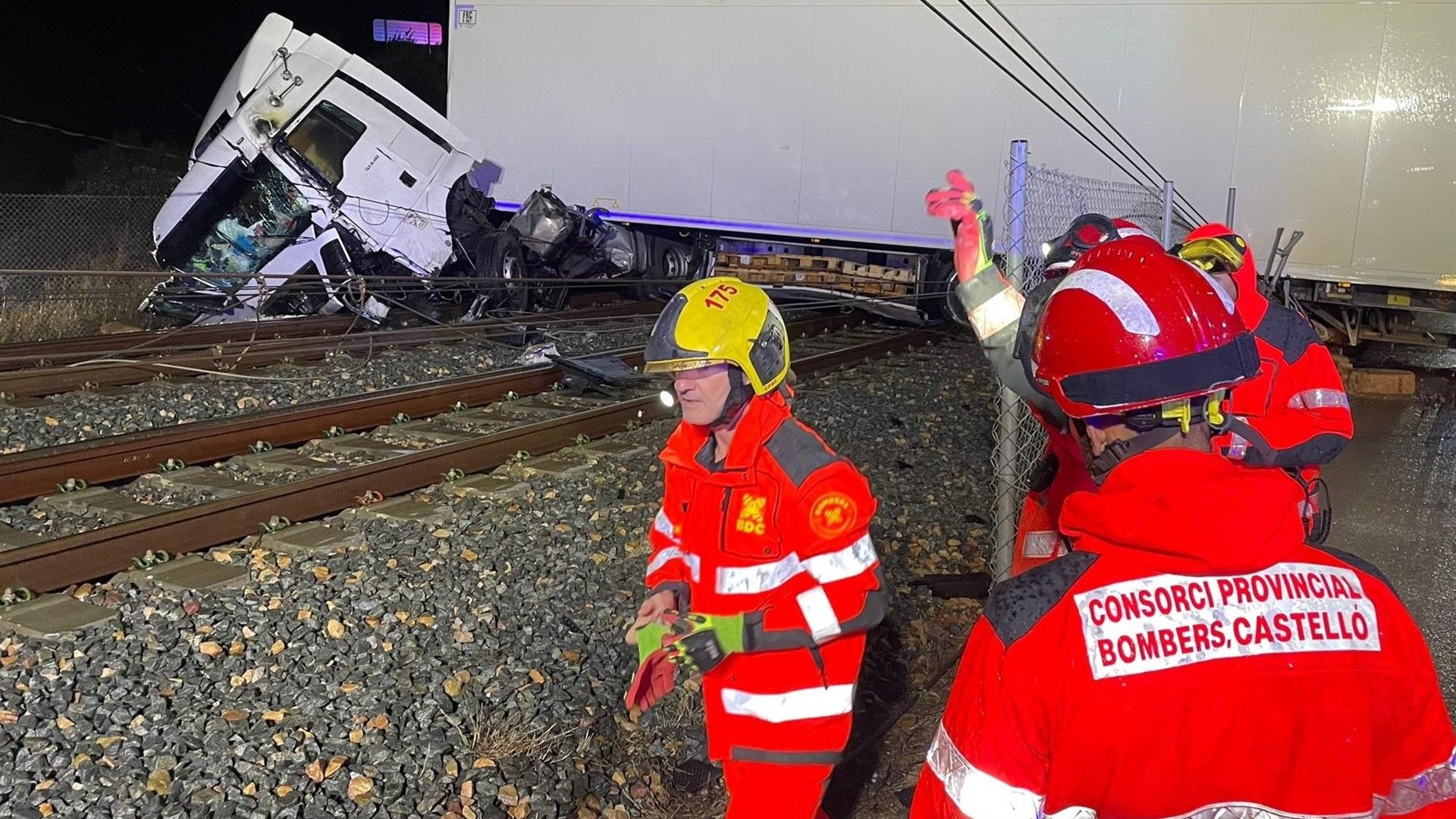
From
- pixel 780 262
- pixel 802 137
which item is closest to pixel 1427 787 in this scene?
pixel 802 137

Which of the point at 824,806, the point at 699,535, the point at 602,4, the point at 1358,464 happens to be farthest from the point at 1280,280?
the point at 699,535

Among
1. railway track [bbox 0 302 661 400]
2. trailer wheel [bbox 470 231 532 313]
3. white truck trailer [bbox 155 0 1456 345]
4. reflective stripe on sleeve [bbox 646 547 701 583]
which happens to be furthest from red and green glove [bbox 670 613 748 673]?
trailer wheel [bbox 470 231 532 313]

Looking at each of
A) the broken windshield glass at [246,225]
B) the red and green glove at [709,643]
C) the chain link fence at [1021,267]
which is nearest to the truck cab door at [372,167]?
the broken windshield glass at [246,225]

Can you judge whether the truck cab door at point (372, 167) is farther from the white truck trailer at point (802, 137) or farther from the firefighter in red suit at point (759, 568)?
the firefighter in red suit at point (759, 568)

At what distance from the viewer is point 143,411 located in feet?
26.6

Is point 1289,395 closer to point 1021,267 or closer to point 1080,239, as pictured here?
point 1080,239

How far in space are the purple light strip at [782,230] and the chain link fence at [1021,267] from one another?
7237 millimetres

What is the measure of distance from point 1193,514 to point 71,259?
1930 centimetres

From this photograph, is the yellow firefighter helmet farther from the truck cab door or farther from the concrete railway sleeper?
the truck cab door

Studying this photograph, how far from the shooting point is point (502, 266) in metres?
14.7

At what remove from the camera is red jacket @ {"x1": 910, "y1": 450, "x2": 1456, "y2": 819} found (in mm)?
1452

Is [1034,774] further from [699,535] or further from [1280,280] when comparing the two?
[1280,280]

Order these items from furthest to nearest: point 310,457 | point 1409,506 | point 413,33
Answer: point 413,33 → point 1409,506 → point 310,457

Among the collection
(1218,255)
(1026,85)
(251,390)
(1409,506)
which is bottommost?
(1409,506)
